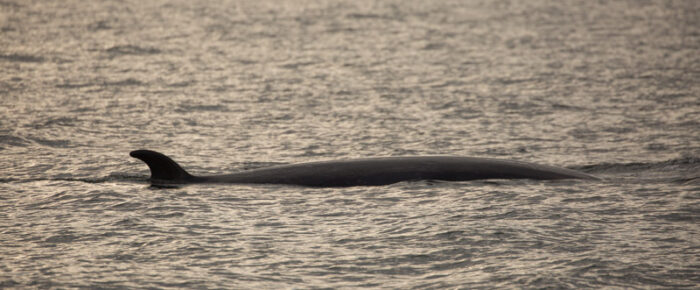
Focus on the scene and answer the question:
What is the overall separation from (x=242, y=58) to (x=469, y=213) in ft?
65.4

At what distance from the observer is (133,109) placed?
22.4 metres

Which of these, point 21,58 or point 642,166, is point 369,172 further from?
point 21,58

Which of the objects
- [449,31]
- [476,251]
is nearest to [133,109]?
[476,251]

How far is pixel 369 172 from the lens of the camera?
47.6ft

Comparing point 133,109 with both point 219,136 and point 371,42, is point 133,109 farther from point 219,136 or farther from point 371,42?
point 371,42

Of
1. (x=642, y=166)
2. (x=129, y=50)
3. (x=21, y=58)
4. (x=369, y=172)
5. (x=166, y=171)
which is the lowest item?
(x=642, y=166)

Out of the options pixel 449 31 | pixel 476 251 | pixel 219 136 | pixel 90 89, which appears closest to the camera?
pixel 476 251

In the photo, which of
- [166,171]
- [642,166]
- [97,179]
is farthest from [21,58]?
[642,166]

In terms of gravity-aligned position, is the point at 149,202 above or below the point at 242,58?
below

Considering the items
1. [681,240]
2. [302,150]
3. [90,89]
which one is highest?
[90,89]

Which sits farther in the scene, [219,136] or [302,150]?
[219,136]

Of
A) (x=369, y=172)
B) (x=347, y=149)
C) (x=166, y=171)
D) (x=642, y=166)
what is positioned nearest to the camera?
(x=369, y=172)

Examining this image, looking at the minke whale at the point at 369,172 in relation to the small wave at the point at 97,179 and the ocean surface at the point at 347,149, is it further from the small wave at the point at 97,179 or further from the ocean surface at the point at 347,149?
the small wave at the point at 97,179

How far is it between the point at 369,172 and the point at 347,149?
11.4 feet
